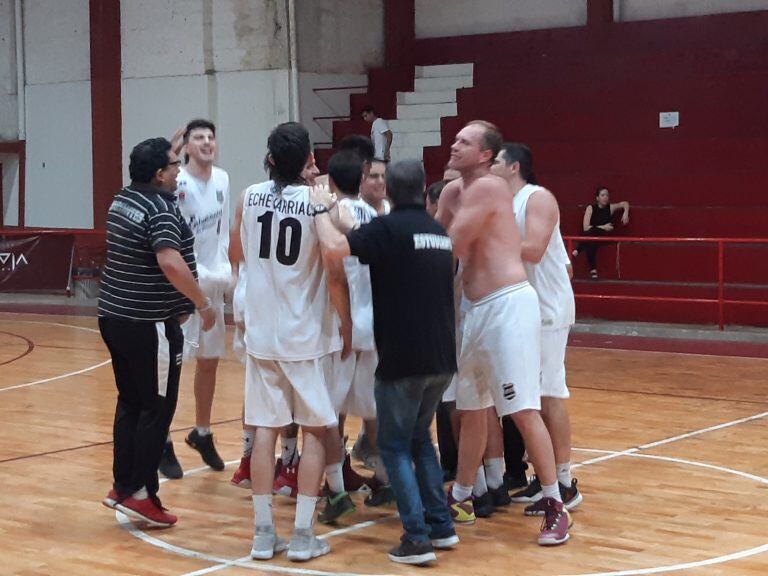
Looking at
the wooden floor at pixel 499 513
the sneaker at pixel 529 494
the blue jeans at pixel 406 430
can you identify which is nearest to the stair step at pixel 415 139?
the wooden floor at pixel 499 513

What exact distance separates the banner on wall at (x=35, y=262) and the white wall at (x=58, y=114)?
276 cm

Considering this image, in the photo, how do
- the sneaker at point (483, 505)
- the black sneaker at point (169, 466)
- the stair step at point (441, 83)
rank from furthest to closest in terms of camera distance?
the stair step at point (441, 83) < the black sneaker at point (169, 466) < the sneaker at point (483, 505)

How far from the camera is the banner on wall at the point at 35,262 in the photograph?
18.0 metres

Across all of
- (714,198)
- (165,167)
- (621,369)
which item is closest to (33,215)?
(714,198)

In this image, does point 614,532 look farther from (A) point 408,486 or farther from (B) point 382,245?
(B) point 382,245

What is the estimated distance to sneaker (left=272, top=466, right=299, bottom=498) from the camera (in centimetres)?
695

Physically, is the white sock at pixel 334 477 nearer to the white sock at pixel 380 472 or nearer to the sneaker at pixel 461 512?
the white sock at pixel 380 472

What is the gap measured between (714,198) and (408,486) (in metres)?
11.5

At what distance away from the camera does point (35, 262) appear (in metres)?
18.1

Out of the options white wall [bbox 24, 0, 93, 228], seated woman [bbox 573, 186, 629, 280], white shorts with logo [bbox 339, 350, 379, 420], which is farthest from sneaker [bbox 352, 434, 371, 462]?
white wall [bbox 24, 0, 93, 228]

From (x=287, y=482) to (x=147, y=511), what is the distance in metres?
1.00

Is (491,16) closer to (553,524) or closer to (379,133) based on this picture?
(379,133)

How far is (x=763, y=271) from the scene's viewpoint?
15258 millimetres

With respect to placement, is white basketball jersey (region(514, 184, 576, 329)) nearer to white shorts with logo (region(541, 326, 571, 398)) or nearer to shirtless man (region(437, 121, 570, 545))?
white shorts with logo (region(541, 326, 571, 398))
